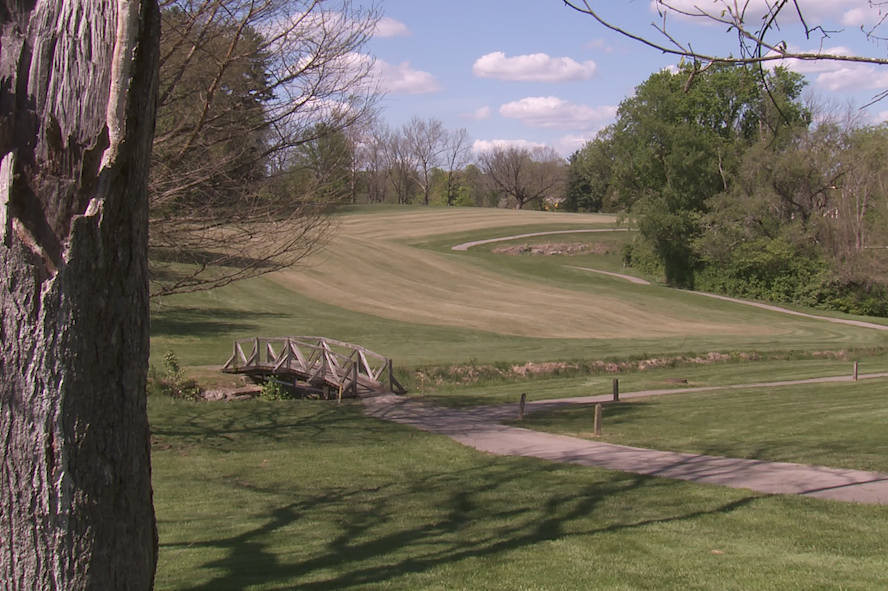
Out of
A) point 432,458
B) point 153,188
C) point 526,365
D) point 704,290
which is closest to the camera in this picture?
point 153,188

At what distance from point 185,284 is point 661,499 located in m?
9.30

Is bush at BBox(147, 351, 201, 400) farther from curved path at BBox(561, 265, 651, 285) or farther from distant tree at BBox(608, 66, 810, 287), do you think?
curved path at BBox(561, 265, 651, 285)

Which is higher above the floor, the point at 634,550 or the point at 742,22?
the point at 742,22

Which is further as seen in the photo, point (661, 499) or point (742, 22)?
point (661, 499)

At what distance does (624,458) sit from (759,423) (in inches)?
214

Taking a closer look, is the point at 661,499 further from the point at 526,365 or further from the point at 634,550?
the point at 526,365

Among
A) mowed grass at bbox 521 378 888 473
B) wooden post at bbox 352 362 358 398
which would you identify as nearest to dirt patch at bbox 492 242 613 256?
mowed grass at bbox 521 378 888 473

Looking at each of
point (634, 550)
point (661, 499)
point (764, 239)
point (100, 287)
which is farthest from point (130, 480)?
point (764, 239)

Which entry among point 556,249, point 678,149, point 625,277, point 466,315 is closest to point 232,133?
point 466,315

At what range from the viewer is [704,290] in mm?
59844

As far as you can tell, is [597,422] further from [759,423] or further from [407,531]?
[407,531]

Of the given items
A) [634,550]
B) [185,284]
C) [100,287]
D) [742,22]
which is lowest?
[634,550]

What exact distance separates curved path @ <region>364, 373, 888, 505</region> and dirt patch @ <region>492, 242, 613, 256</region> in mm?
54967

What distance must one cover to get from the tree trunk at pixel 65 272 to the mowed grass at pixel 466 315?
24.4 meters
